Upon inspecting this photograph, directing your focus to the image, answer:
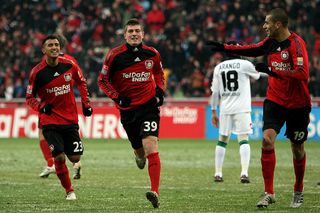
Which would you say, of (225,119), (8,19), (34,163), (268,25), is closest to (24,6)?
(8,19)

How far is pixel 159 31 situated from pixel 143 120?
19.9m

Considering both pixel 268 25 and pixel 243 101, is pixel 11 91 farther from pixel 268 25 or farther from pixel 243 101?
pixel 268 25

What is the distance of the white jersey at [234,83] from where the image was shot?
53.6ft

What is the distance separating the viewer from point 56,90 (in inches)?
501

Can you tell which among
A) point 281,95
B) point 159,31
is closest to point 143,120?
point 281,95

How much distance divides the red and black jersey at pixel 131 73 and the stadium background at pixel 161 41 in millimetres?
15781

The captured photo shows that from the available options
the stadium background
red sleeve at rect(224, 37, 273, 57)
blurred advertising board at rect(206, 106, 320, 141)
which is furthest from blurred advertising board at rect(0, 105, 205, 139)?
red sleeve at rect(224, 37, 273, 57)

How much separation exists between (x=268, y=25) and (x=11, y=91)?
2151 centimetres

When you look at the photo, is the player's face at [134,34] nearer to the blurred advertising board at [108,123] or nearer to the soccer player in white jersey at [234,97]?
the soccer player in white jersey at [234,97]

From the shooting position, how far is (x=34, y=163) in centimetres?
1972

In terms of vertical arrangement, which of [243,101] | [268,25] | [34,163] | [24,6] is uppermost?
[24,6]

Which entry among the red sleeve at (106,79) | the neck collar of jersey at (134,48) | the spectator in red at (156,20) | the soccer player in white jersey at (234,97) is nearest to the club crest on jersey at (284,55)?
the neck collar of jersey at (134,48)

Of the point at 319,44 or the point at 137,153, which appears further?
the point at 319,44

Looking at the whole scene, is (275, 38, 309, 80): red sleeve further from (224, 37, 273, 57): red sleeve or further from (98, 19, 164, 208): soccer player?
(98, 19, 164, 208): soccer player
